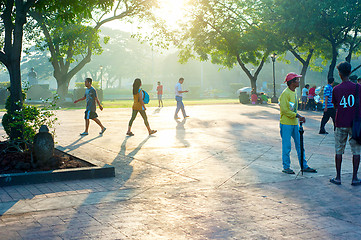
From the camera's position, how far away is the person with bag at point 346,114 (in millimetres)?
6391

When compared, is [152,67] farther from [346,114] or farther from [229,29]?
[346,114]

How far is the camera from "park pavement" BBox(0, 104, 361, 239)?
4441 millimetres

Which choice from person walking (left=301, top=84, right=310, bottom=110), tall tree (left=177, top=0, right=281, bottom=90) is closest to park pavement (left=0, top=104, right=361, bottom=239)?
person walking (left=301, top=84, right=310, bottom=110)

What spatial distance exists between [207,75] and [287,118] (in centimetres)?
7781

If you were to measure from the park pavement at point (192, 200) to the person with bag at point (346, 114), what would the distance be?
31 cm

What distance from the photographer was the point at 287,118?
288 inches

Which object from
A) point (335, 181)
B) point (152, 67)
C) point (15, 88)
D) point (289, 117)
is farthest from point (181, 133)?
point (152, 67)

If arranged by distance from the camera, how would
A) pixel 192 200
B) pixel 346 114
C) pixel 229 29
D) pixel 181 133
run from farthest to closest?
pixel 229 29
pixel 181 133
pixel 346 114
pixel 192 200

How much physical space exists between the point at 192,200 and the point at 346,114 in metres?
2.68

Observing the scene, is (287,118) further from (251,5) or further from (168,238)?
(251,5)

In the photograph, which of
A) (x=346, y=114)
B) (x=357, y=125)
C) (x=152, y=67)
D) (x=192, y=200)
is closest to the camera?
(x=192, y=200)

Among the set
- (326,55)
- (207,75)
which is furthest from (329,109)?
(207,75)

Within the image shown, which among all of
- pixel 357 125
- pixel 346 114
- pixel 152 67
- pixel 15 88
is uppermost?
pixel 152 67

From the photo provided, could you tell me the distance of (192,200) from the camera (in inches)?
223
